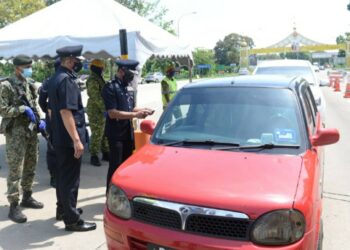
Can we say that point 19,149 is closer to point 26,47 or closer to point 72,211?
point 72,211

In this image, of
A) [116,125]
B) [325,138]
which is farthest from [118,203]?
[116,125]

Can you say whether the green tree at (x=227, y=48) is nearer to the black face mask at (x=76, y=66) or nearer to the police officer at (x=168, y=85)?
the police officer at (x=168, y=85)

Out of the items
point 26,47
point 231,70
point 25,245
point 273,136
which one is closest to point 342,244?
point 273,136

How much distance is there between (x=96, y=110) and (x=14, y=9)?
3403cm

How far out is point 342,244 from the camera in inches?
161

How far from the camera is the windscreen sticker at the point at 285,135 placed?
3.43m

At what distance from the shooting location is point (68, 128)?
4016 mm

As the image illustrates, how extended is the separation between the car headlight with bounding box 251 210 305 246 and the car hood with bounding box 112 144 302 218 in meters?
0.05

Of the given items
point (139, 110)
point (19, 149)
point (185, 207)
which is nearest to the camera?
point (185, 207)

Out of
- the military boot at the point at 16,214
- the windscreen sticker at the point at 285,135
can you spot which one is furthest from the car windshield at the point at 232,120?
the military boot at the point at 16,214

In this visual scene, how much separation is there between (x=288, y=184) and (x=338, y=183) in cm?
374

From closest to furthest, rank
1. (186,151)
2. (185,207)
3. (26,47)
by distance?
(185,207) → (186,151) → (26,47)

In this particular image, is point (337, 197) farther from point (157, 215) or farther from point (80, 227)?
point (157, 215)

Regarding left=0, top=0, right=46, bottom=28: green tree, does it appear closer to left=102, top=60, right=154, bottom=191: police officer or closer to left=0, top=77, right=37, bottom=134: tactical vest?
left=0, top=77, right=37, bottom=134: tactical vest
